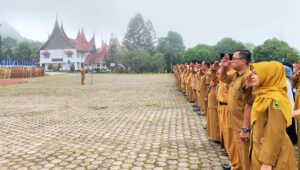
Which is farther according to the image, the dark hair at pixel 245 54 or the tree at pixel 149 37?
the tree at pixel 149 37

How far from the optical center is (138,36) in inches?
2766

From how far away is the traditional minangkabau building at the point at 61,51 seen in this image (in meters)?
66.3

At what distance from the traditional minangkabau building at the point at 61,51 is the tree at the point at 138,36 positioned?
9.24 m

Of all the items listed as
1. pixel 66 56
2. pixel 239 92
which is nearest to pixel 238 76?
pixel 239 92

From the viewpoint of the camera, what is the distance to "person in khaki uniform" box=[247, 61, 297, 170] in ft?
8.35

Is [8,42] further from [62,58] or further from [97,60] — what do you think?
[97,60]

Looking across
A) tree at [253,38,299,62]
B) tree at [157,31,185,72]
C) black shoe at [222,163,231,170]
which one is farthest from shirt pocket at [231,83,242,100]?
tree at [157,31,185,72]

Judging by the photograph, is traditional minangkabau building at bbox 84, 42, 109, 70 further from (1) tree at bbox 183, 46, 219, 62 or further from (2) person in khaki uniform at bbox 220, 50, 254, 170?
(2) person in khaki uniform at bbox 220, 50, 254, 170

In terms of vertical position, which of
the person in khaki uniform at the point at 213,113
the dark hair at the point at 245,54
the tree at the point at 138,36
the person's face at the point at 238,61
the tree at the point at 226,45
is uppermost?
the tree at the point at 138,36

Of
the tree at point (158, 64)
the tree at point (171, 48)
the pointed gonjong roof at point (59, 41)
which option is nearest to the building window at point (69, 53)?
the pointed gonjong roof at point (59, 41)

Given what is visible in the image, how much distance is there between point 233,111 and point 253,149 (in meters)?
1.22

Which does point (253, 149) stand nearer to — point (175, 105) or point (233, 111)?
point (233, 111)

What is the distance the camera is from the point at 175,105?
11.5 metres

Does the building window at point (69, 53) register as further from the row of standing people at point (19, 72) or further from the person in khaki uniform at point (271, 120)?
the person in khaki uniform at point (271, 120)
